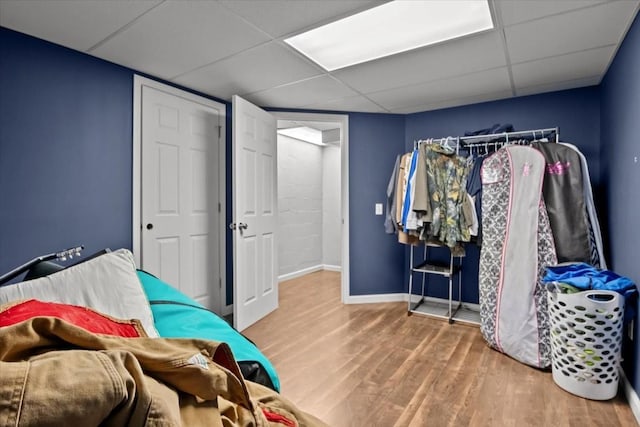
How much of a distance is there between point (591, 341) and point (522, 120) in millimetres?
2148

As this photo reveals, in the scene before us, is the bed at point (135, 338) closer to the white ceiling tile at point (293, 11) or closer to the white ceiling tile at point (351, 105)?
the white ceiling tile at point (293, 11)

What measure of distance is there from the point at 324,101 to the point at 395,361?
2.52 m

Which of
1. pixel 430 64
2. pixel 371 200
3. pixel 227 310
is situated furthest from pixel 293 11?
pixel 227 310

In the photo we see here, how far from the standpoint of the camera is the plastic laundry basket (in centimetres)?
191

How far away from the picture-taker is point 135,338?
736 millimetres

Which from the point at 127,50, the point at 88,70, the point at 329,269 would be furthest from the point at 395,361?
the point at 329,269

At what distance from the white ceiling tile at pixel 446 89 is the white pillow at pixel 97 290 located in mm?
2738

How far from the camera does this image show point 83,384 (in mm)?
475

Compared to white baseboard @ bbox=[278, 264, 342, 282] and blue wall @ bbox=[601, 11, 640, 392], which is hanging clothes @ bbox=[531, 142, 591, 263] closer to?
blue wall @ bbox=[601, 11, 640, 392]

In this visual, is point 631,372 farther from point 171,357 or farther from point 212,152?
point 212,152

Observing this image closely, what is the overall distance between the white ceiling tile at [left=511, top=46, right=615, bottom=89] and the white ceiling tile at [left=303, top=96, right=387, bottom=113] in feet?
4.38

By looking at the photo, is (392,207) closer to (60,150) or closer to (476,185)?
(476,185)

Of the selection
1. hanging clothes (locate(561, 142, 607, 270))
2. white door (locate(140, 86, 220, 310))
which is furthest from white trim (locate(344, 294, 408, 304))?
hanging clothes (locate(561, 142, 607, 270))

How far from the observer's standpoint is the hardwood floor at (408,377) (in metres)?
1.83
